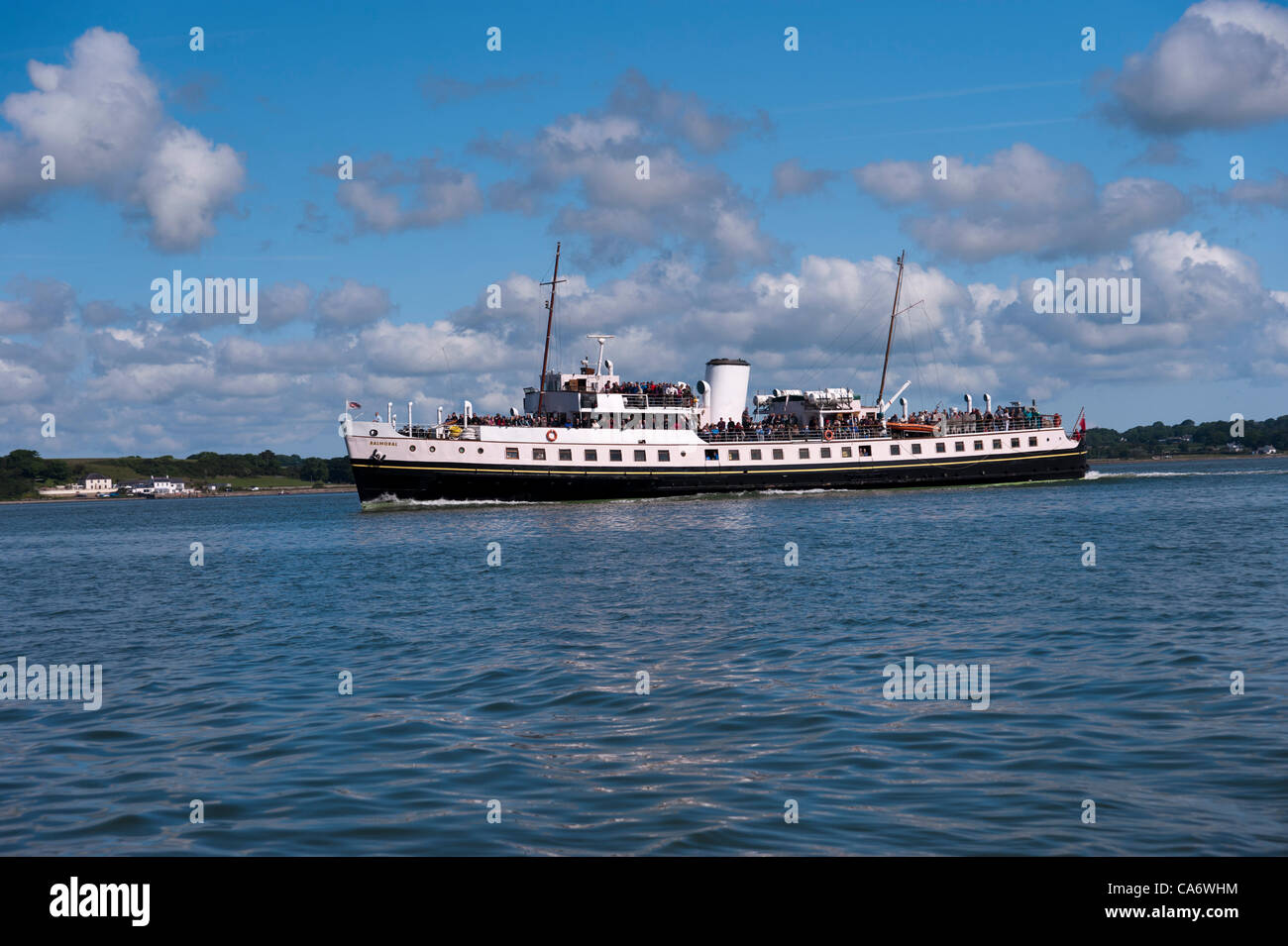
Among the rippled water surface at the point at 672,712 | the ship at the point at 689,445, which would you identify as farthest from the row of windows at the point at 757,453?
the rippled water surface at the point at 672,712

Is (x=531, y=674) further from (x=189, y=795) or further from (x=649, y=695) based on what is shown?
(x=189, y=795)

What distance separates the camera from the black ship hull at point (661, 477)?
71.3m

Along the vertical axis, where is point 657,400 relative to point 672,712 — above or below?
above

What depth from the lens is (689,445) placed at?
78750 millimetres

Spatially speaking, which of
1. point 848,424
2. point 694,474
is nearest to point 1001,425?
point 848,424

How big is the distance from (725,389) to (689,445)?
35.4ft

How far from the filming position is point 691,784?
36.8 ft

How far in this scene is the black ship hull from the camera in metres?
71.3

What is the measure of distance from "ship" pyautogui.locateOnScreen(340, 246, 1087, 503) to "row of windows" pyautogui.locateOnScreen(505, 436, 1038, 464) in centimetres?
9

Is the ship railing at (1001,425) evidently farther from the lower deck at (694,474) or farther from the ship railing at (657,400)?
the ship railing at (657,400)

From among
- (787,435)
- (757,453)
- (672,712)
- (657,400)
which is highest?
(657,400)

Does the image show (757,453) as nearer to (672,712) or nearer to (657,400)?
(657,400)
